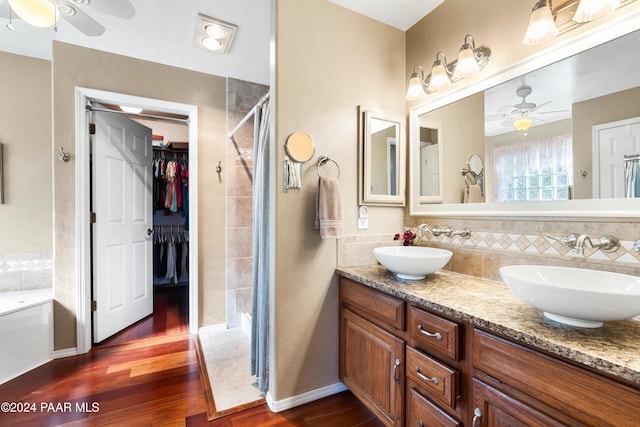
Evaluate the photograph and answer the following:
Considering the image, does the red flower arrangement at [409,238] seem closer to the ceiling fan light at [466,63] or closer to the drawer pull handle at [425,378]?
the drawer pull handle at [425,378]

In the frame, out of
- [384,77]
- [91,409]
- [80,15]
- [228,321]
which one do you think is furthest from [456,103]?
[91,409]

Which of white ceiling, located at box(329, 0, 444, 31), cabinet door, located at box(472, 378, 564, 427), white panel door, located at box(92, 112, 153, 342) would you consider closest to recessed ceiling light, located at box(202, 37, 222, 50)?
white ceiling, located at box(329, 0, 444, 31)

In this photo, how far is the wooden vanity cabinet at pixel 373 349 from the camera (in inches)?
52.1

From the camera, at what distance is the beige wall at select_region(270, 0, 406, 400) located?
5.42 ft

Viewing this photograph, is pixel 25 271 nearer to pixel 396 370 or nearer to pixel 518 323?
pixel 396 370

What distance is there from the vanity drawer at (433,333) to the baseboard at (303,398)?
2.76ft

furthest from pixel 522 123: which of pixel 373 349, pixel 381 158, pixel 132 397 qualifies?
pixel 132 397

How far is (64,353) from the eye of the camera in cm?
223

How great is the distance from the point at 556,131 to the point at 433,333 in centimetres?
109

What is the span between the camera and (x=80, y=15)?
59.7 inches

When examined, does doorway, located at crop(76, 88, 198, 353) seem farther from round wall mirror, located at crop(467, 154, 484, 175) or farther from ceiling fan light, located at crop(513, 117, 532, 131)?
ceiling fan light, located at crop(513, 117, 532, 131)

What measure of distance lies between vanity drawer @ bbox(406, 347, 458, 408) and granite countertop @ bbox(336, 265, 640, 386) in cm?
22

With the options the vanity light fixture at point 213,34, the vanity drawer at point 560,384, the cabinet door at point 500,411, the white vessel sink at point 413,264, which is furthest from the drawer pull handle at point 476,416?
the vanity light fixture at point 213,34

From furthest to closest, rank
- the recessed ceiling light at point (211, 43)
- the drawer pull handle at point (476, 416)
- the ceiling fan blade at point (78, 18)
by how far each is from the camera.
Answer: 1. the recessed ceiling light at point (211, 43)
2. the ceiling fan blade at point (78, 18)
3. the drawer pull handle at point (476, 416)
